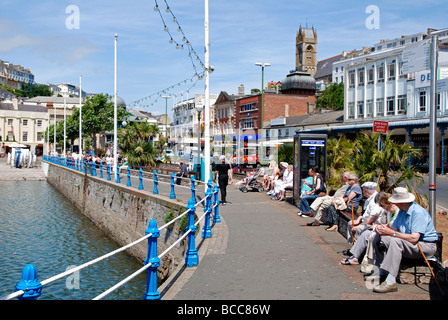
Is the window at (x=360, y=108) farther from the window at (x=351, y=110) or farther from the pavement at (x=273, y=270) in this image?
the pavement at (x=273, y=270)

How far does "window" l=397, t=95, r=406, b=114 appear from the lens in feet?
137

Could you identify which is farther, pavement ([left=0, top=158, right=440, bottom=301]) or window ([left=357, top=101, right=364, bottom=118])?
window ([left=357, top=101, right=364, bottom=118])

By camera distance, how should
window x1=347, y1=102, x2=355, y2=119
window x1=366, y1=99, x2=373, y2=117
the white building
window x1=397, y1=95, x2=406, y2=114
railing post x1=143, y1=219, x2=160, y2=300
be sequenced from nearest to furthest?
1. railing post x1=143, y1=219, x2=160, y2=300
2. window x1=397, y1=95, x2=406, y2=114
3. window x1=366, y1=99, x2=373, y2=117
4. window x1=347, y1=102, x2=355, y2=119
5. the white building

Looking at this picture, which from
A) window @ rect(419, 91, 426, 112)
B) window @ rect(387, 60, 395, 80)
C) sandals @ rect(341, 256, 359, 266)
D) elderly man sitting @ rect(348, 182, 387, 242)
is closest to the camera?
sandals @ rect(341, 256, 359, 266)

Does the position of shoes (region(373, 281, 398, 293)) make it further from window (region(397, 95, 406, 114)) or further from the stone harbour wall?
window (region(397, 95, 406, 114))

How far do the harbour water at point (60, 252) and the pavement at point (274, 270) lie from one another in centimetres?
372

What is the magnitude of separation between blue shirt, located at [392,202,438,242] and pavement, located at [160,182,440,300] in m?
0.69

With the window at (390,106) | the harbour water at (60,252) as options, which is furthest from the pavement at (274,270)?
the window at (390,106)

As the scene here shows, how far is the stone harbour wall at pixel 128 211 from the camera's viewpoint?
13.1 metres

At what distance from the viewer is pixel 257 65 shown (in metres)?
37.4

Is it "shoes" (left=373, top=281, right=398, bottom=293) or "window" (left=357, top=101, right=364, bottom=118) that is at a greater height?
"window" (left=357, top=101, right=364, bottom=118)

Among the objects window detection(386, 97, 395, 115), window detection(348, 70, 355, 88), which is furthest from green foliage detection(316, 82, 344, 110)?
window detection(386, 97, 395, 115)

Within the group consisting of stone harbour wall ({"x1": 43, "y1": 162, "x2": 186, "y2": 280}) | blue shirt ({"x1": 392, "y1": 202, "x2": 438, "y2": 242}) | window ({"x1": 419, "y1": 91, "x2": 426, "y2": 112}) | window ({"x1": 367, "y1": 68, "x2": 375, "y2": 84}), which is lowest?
stone harbour wall ({"x1": 43, "y1": 162, "x2": 186, "y2": 280})

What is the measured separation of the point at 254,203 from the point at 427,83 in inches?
375
